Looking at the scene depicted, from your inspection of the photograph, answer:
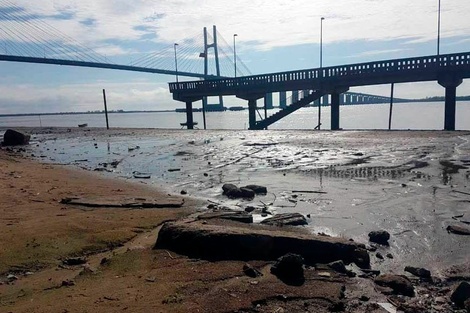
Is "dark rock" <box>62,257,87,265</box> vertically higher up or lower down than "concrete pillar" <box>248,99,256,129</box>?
lower down

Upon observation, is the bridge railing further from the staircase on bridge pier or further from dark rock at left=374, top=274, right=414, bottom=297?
dark rock at left=374, top=274, right=414, bottom=297

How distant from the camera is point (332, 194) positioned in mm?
9969

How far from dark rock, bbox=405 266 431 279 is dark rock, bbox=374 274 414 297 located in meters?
0.35

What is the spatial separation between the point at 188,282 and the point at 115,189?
6885 millimetres

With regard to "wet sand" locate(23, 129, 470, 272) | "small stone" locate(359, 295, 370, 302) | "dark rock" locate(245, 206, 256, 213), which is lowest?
"wet sand" locate(23, 129, 470, 272)

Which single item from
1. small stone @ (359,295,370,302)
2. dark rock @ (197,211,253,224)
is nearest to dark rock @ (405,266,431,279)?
small stone @ (359,295,370,302)

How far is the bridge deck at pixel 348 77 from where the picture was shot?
28312mm

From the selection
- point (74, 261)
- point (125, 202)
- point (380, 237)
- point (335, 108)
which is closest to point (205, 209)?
point (125, 202)

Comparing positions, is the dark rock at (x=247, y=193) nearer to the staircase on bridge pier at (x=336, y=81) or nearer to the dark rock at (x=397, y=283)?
the dark rock at (x=397, y=283)

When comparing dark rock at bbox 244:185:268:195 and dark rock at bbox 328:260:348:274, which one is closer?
dark rock at bbox 328:260:348:274

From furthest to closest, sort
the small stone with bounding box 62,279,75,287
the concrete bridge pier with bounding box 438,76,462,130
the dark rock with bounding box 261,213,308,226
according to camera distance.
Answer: the concrete bridge pier with bounding box 438,76,462,130 < the dark rock with bounding box 261,213,308,226 < the small stone with bounding box 62,279,75,287

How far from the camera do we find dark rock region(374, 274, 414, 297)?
4.52m

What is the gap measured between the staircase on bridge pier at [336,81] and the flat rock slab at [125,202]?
25.4 meters

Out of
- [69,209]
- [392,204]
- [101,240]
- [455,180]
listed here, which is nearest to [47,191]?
[69,209]
